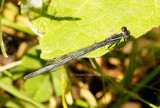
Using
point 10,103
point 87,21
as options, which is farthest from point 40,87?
point 87,21

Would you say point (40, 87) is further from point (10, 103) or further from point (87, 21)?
point (87, 21)

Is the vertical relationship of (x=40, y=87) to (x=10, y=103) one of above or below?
above

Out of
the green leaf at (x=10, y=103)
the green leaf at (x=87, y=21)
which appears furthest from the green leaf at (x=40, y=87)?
the green leaf at (x=87, y=21)

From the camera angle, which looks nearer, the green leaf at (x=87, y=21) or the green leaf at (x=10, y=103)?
the green leaf at (x=87, y=21)

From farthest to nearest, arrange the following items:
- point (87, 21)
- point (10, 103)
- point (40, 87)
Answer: point (40, 87), point (10, 103), point (87, 21)

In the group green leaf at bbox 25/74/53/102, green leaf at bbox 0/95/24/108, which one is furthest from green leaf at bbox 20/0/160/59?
green leaf at bbox 0/95/24/108

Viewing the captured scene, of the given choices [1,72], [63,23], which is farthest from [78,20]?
[1,72]

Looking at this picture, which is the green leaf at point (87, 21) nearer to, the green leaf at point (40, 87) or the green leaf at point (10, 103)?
the green leaf at point (40, 87)
